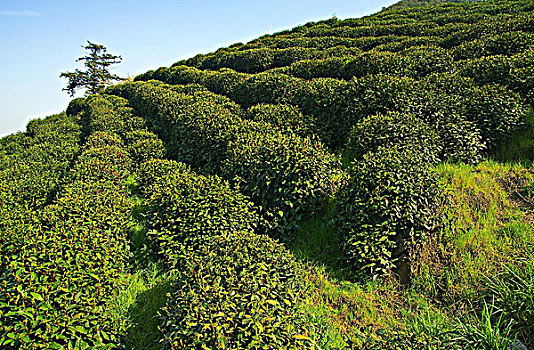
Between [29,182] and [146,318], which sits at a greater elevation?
[29,182]

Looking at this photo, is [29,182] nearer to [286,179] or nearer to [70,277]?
[70,277]

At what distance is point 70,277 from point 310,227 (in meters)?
3.30

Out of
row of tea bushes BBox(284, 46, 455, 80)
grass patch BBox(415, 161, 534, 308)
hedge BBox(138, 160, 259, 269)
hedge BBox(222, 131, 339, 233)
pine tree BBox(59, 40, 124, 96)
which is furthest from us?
pine tree BBox(59, 40, 124, 96)

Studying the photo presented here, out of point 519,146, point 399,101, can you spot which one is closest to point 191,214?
point 399,101

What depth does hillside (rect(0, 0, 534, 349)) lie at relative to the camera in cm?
A: 304

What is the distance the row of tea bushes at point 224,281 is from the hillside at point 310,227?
2cm

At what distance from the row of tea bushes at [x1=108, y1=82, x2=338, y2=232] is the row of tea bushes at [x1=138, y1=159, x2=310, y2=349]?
1.76ft

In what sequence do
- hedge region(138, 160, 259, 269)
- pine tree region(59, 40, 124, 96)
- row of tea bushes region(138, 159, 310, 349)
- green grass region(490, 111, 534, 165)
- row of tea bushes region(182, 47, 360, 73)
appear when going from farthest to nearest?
pine tree region(59, 40, 124, 96), row of tea bushes region(182, 47, 360, 73), green grass region(490, 111, 534, 165), hedge region(138, 160, 259, 269), row of tea bushes region(138, 159, 310, 349)

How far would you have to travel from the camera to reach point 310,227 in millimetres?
5246

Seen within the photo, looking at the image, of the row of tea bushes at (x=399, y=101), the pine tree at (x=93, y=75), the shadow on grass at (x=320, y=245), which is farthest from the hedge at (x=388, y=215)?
the pine tree at (x=93, y=75)

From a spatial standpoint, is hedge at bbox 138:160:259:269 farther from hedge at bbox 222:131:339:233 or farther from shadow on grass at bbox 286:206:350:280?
shadow on grass at bbox 286:206:350:280

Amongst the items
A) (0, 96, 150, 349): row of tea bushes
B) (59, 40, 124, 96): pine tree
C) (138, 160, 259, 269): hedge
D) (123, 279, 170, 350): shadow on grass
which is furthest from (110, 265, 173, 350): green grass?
(59, 40, 124, 96): pine tree

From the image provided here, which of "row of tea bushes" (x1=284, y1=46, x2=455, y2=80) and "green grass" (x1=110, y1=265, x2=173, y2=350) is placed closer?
"green grass" (x1=110, y1=265, x2=173, y2=350)

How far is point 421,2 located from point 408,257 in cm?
5066
